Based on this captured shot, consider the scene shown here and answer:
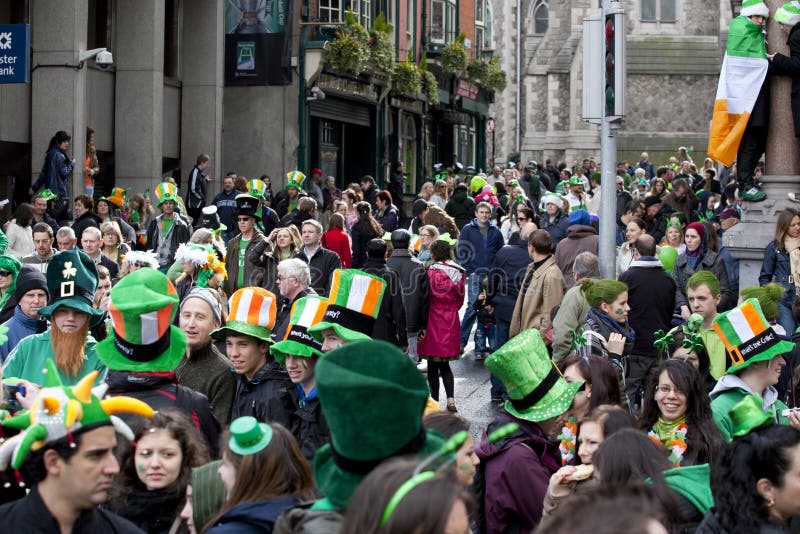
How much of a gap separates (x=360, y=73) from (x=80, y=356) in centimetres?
2609

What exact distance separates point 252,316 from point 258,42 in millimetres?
21808

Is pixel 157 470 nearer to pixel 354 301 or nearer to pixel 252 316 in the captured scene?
pixel 252 316

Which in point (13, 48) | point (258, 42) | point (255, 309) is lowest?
point (255, 309)

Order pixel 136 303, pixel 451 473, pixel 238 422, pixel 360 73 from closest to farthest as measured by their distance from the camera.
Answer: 1. pixel 451 473
2. pixel 238 422
3. pixel 136 303
4. pixel 360 73

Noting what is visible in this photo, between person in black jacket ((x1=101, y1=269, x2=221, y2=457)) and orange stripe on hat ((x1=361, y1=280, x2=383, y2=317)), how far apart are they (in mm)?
1761

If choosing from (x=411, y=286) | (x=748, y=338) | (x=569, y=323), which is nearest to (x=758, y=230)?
(x=569, y=323)

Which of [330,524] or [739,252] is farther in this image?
[739,252]

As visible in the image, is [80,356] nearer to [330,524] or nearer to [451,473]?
[330,524]

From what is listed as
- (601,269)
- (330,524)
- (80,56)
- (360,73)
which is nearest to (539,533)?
(330,524)

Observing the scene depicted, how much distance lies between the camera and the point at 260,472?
14.5 ft

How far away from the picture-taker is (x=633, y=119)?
164ft

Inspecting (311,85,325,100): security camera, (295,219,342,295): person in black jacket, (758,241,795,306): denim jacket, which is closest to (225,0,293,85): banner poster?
(311,85,325,100): security camera

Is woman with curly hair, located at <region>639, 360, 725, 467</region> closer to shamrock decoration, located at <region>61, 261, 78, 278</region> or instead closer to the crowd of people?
the crowd of people

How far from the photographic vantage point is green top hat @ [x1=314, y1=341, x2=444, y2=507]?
136 inches
